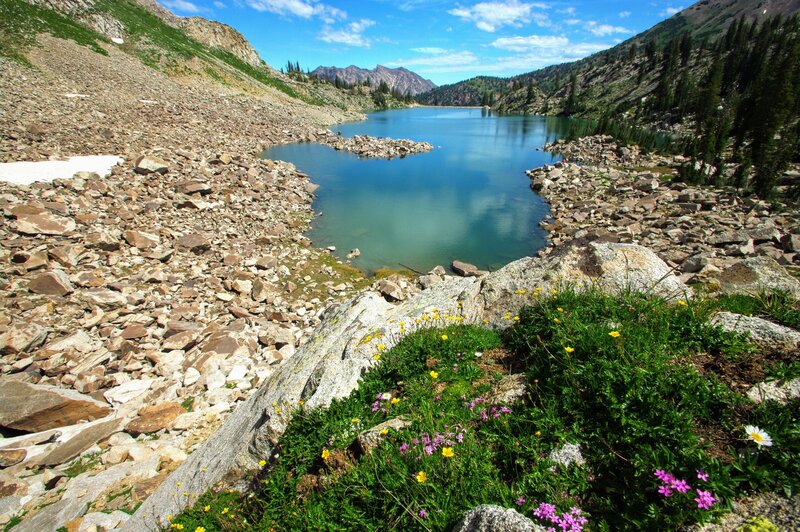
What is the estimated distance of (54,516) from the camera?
17.6 feet

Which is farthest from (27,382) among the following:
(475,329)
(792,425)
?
(792,425)

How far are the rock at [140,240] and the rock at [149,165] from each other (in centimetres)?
803

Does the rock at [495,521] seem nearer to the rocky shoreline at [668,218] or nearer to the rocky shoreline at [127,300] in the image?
the rocky shoreline at [127,300]

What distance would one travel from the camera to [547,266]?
276 inches

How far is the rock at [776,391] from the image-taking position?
296cm

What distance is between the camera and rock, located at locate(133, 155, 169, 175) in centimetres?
2047

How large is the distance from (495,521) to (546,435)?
121 centimetres

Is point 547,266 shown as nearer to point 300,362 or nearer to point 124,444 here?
point 300,362

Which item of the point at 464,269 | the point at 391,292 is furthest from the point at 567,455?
the point at 464,269

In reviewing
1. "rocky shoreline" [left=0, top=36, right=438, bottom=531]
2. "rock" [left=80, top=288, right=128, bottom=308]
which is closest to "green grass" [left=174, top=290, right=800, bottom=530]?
"rocky shoreline" [left=0, top=36, right=438, bottom=531]

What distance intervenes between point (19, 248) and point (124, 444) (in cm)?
974

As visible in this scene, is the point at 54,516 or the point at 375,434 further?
the point at 54,516

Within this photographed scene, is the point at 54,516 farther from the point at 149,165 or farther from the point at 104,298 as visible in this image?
the point at 149,165

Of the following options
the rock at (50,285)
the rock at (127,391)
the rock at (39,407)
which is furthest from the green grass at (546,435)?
the rock at (50,285)
